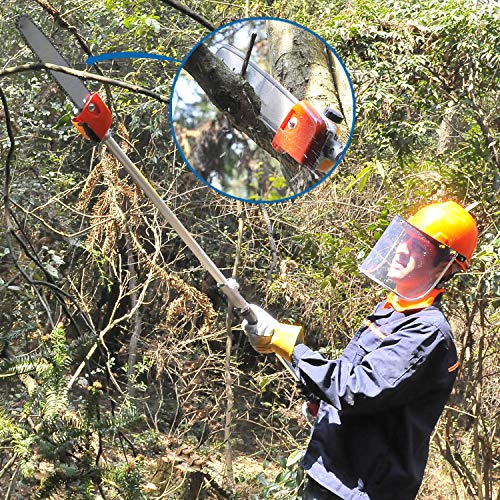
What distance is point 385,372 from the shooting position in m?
2.21

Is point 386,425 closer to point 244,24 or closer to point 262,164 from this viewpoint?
point 262,164

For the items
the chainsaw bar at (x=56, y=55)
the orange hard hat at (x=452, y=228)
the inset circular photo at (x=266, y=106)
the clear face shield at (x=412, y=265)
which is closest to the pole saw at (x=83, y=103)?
the chainsaw bar at (x=56, y=55)

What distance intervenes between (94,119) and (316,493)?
4.93 ft

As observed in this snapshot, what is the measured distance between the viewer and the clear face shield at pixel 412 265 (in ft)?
8.22

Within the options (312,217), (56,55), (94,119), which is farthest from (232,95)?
(312,217)

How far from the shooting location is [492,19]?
4.67 meters

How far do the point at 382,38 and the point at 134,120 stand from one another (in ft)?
8.12

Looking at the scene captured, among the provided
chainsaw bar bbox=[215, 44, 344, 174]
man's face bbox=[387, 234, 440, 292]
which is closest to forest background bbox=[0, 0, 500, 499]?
man's face bbox=[387, 234, 440, 292]

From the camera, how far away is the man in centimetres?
224

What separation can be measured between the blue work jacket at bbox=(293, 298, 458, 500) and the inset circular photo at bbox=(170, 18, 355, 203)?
2.01 ft

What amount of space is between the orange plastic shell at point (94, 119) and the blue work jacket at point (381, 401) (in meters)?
0.97

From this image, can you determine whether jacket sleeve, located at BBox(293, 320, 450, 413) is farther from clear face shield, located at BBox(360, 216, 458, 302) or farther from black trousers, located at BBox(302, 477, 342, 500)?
black trousers, located at BBox(302, 477, 342, 500)

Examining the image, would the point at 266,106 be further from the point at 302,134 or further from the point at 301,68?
the point at 301,68

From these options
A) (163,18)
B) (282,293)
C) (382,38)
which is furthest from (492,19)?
(163,18)
